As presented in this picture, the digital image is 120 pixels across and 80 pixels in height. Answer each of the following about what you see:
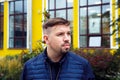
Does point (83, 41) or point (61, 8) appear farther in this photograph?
point (61, 8)

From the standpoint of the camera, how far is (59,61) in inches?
134

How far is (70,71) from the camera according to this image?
3.40 m

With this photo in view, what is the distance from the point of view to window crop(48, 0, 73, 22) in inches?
856

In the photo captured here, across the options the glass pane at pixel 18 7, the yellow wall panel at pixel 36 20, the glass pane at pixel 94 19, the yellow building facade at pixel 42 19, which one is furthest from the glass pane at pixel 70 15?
the glass pane at pixel 18 7

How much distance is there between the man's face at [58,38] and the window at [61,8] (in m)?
18.1

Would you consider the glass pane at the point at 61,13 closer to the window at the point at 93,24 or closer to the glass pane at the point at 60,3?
the glass pane at the point at 60,3

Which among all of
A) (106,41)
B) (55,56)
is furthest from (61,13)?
(55,56)

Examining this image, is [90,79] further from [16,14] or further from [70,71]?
[16,14]

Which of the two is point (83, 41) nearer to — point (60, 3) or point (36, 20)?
point (60, 3)

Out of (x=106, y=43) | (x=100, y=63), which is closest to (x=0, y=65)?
(x=100, y=63)

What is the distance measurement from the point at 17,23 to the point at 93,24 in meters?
6.99

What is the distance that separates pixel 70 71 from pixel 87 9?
57.3 ft

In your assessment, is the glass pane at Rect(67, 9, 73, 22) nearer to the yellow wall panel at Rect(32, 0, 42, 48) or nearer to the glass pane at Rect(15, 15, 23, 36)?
the yellow wall panel at Rect(32, 0, 42, 48)

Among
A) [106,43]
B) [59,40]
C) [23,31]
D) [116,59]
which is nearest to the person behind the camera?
[59,40]
